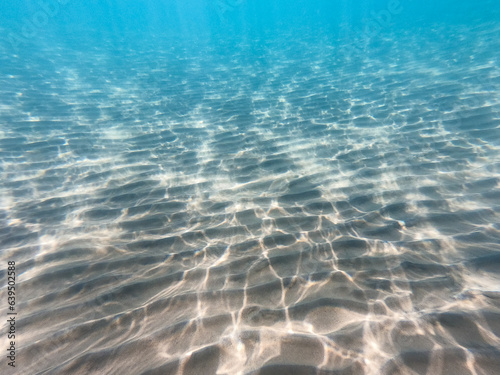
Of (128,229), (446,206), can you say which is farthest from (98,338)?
(446,206)

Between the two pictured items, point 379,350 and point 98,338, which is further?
point 98,338

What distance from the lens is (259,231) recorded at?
3.82 m

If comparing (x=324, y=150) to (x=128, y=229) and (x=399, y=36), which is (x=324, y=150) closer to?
(x=128, y=229)

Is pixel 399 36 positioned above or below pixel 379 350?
above

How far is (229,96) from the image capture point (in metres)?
11.0

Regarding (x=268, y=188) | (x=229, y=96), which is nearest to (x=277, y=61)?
(x=229, y=96)

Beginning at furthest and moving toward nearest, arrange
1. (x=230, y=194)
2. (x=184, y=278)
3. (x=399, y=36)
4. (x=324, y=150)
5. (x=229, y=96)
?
(x=399, y=36) → (x=229, y=96) → (x=324, y=150) → (x=230, y=194) → (x=184, y=278)

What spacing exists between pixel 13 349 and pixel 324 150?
5.96 metres

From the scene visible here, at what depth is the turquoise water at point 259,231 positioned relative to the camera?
2189 mm

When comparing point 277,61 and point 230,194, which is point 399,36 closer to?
point 277,61

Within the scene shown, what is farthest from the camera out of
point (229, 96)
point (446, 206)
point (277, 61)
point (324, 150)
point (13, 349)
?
point (277, 61)

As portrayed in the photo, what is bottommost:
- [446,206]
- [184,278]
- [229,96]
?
[446,206]

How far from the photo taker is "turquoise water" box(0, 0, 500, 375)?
2189 millimetres

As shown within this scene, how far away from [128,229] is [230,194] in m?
1.80
